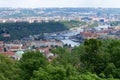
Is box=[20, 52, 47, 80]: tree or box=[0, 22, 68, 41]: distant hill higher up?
box=[20, 52, 47, 80]: tree

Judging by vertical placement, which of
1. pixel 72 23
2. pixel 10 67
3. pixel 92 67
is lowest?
pixel 72 23

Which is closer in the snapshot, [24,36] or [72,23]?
[24,36]

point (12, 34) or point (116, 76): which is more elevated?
point (116, 76)

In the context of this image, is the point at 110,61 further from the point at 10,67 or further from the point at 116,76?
the point at 10,67

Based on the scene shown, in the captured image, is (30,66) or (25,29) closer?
(30,66)

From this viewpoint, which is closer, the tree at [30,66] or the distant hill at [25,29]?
the tree at [30,66]

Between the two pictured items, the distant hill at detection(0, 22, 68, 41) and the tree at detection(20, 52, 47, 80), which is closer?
the tree at detection(20, 52, 47, 80)

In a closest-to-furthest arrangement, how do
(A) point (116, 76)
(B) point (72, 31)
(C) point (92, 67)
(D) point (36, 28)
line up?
(A) point (116, 76) < (C) point (92, 67) < (D) point (36, 28) < (B) point (72, 31)

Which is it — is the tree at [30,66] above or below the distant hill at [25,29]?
above

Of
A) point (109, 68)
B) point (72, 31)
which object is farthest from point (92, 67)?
point (72, 31)

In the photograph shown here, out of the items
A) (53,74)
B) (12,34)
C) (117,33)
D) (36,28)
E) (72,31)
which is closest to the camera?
(53,74)

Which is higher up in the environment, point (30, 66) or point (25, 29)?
point (30, 66)
